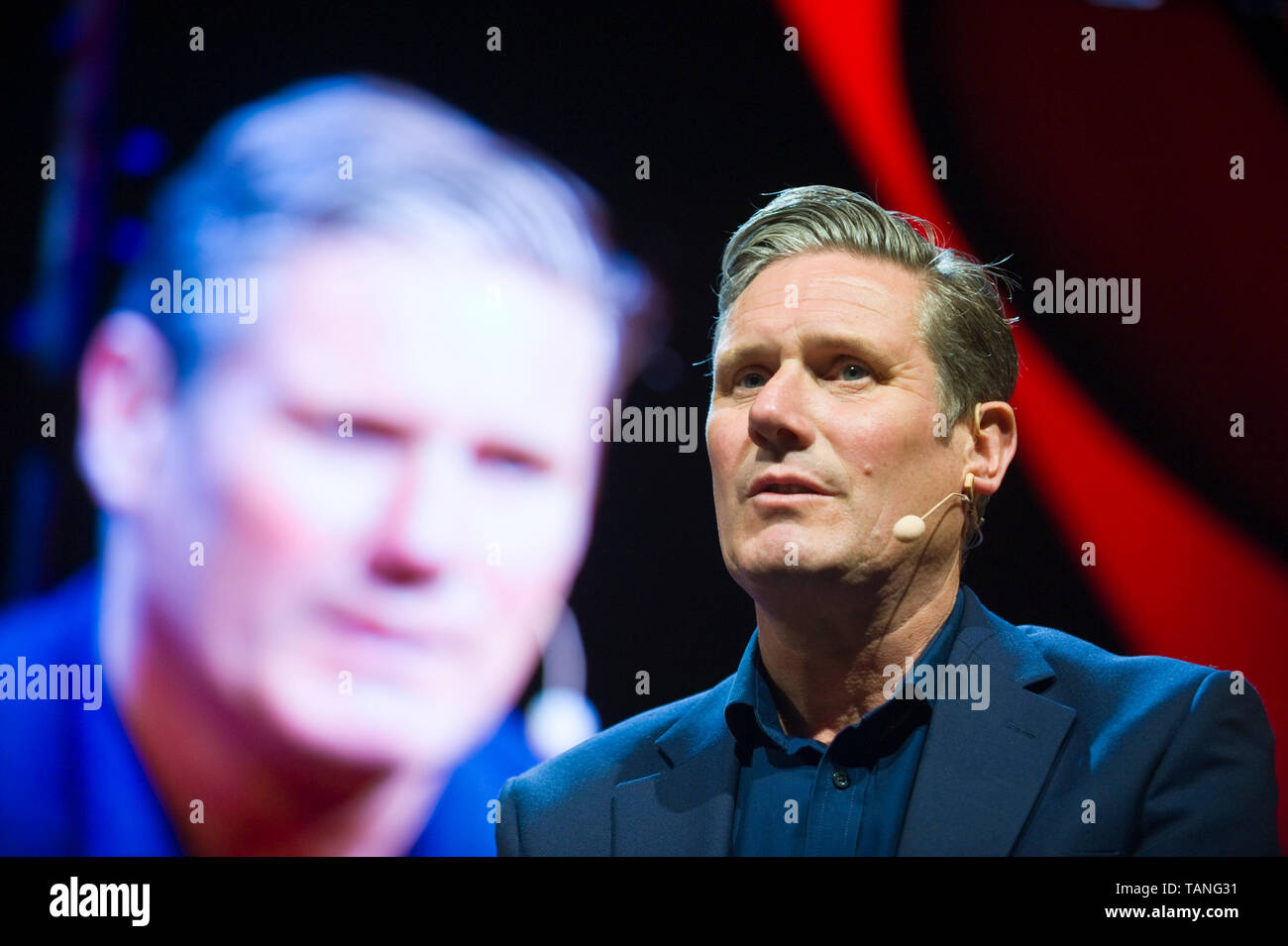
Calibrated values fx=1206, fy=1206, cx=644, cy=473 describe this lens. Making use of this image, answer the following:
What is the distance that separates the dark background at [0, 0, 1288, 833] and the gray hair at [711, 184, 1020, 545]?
0.54 meters

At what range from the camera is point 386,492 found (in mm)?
3113

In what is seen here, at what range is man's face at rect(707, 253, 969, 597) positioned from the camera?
7.50 ft

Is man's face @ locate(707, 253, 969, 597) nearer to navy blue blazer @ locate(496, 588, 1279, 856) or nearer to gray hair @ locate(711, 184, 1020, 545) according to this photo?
gray hair @ locate(711, 184, 1020, 545)

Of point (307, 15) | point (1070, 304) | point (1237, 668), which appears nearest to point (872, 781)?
point (1237, 668)

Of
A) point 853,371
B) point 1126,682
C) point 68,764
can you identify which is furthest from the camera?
point 68,764

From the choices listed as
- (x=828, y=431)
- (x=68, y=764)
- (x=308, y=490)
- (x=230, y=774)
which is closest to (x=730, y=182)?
(x=828, y=431)

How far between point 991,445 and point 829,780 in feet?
2.57

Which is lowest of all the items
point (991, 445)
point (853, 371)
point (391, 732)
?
point (391, 732)

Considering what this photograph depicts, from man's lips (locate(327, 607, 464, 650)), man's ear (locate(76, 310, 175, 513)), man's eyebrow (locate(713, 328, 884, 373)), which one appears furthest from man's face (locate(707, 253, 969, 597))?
man's ear (locate(76, 310, 175, 513))

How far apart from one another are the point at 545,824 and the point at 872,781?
686mm

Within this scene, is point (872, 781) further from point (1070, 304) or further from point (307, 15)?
point (307, 15)

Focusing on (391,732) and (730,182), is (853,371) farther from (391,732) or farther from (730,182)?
(391,732)

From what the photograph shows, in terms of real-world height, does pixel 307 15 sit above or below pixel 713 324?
above
